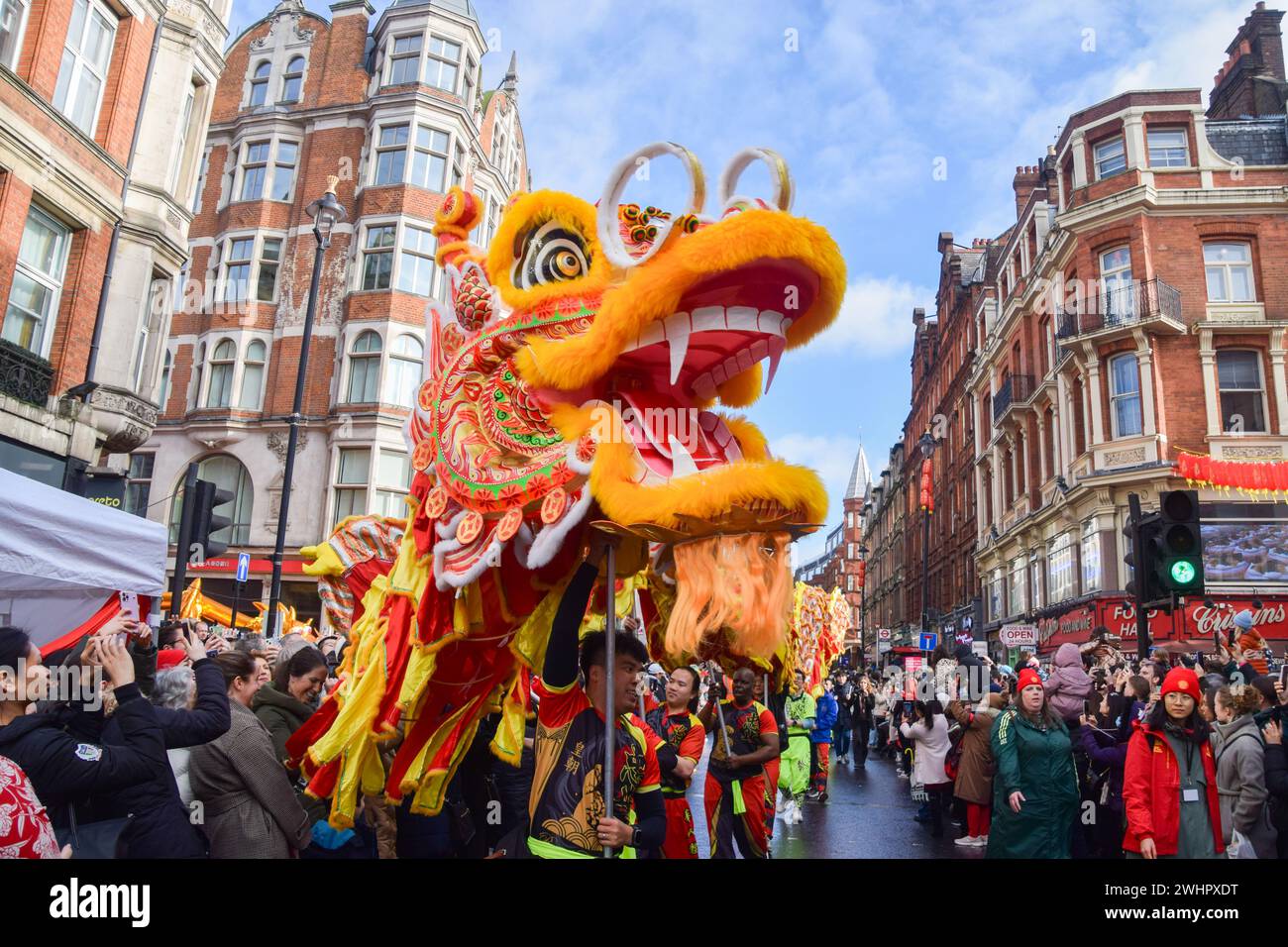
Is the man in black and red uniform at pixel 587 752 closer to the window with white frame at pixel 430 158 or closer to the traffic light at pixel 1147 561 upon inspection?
the traffic light at pixel 1147 561

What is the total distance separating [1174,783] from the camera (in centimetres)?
534

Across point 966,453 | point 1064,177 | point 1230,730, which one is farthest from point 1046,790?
point 966,453

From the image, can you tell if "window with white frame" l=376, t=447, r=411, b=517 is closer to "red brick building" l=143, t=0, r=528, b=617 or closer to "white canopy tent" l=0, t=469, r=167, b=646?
"red brick building" l=143, t=0, r=528, b=617

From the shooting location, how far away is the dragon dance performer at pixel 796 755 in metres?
9.70

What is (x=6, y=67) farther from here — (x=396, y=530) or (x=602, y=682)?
(x=602, y=682)

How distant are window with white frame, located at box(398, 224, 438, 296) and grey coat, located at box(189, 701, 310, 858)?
18579mm

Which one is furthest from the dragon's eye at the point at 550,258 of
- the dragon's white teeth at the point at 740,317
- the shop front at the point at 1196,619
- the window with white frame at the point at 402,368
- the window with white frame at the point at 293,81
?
the window with white frame at the point at 293,81

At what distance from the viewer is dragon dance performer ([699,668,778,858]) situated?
5.22 meters

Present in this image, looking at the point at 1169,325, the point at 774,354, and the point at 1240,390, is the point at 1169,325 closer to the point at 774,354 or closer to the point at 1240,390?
the point at 1240,390

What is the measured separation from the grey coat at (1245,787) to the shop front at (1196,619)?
411 inches

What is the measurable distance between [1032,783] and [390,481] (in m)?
17.3

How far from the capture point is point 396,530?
4.80m

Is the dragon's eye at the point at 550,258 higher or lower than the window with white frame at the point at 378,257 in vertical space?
lower

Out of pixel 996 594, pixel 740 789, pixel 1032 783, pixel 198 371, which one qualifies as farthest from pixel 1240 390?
pixel 198 371
